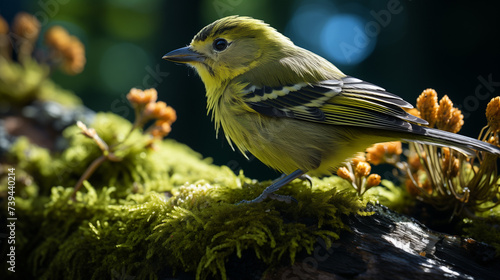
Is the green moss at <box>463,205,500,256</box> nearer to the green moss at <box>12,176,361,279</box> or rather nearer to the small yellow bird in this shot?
the small yellow bird

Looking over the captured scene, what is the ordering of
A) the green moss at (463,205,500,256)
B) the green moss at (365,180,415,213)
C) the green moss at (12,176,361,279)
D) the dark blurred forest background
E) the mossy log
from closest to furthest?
the mossy log
the green moss at (12,176,361,279)
the green moss at (463,205,500,256)
the green moss at (365,180,415,213)
the dark blurred forest background

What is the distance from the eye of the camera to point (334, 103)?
2.74 m

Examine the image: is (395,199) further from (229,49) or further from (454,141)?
(229,49)

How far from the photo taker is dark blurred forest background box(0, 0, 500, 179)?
6.46 meters

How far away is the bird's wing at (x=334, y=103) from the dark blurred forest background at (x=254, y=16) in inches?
83.9

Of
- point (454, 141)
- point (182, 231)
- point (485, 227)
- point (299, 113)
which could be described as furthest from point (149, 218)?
point (485, 227)

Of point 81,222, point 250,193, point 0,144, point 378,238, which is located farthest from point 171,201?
point 0,144

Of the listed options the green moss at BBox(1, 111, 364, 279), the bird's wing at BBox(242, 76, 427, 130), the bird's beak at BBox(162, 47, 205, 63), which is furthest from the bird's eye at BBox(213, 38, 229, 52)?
the green moss at BBox(1, 111, 364, 279)

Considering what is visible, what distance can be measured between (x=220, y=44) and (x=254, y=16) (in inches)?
258

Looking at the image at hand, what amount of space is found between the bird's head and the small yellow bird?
1 cm

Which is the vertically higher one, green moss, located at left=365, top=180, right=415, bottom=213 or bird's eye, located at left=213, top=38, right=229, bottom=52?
bird's eye, located at left=213, top=38, right=229, bottom=52

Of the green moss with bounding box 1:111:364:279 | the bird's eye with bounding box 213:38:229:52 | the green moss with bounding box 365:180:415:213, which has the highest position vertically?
the bird's eye with bounding box 213:38:229:52

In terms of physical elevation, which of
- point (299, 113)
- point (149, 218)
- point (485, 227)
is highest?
point (299, 113)

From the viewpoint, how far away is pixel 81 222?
3088 mm
